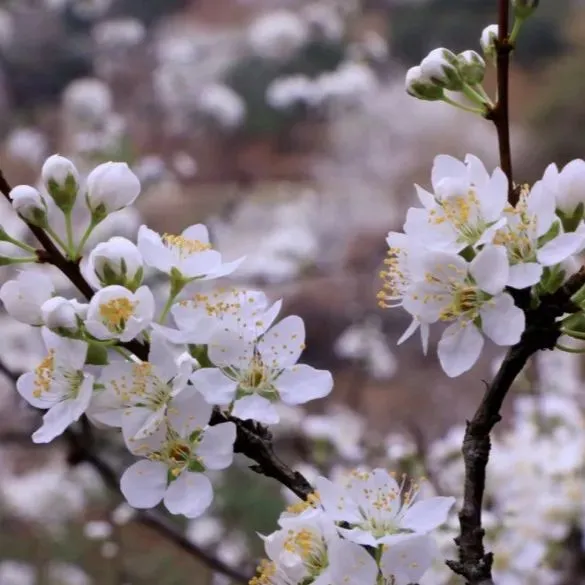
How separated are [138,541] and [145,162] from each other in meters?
1.25

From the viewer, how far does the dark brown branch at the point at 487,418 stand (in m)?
0.35

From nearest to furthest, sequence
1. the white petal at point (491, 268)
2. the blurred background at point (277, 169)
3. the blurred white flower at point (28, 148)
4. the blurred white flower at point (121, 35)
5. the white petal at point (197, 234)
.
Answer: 1. the white petal at point (491, 268)
2. the white petal at point (197, 234)
3. the blurred background at point (277, 169)
4. the blurred white flower at point (28, 148)
5. the blurred white flower at point (121, 35)

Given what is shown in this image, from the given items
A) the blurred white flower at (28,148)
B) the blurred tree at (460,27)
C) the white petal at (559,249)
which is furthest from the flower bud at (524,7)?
the blurred tree at (460,27)

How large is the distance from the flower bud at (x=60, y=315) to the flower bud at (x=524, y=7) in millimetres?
262

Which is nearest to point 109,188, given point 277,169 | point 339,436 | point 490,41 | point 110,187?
point 110,187

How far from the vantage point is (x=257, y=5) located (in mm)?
4141

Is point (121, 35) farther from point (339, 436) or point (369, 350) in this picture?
point (339, 436)

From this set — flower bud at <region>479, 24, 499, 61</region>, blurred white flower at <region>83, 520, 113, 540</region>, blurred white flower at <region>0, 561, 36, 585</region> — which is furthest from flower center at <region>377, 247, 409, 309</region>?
blurred white flower at <region>0, 561, 36, 585</region>

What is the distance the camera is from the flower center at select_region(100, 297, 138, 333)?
1.20ft

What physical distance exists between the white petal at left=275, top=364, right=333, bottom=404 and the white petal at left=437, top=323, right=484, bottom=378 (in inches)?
2.1

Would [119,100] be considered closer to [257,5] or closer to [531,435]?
[257,5]

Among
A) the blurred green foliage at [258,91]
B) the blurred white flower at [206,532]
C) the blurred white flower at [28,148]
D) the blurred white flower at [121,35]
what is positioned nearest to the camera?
the blurred white flower at [206,532]

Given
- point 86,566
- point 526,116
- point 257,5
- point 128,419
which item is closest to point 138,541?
point 86,566

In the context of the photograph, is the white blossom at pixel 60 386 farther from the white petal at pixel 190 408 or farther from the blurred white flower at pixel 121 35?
the blurred white flower at pixel 121 35
